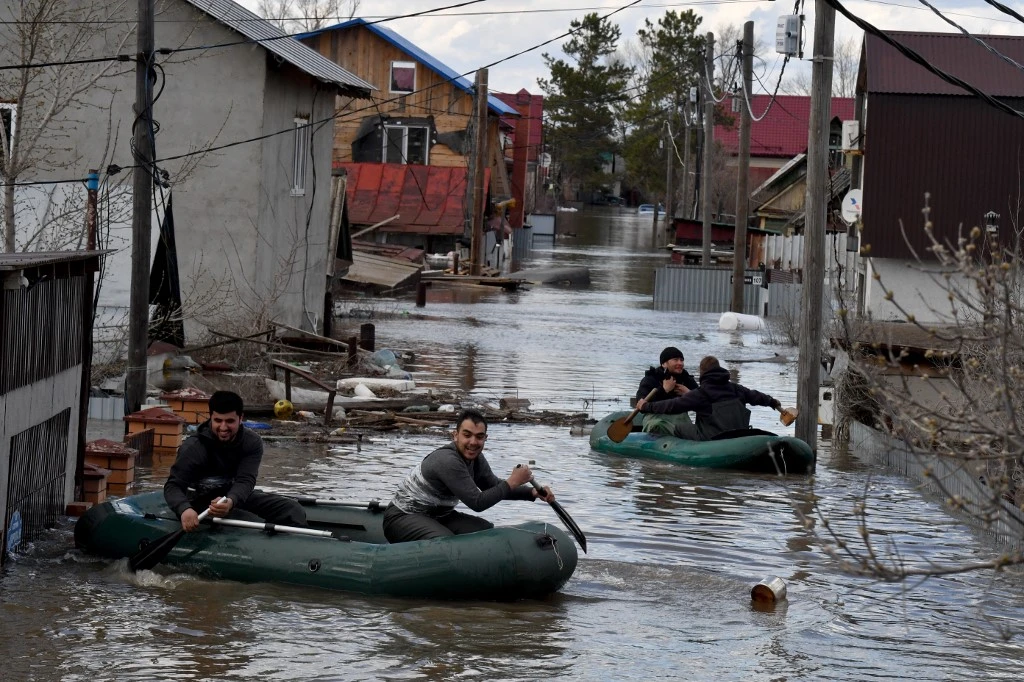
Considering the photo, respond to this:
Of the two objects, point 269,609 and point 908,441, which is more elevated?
point 908,441

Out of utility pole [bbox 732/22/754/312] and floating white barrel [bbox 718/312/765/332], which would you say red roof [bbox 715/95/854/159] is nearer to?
utility pole [bbox 732/22/754/312]

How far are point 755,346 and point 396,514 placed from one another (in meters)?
20.6

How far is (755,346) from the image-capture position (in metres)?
30.0

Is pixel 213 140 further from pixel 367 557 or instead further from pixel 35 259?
pixel 367 557

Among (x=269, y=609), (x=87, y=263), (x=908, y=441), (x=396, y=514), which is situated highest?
(x=87, y=263)

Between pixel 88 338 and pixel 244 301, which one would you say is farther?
pixel 244 301

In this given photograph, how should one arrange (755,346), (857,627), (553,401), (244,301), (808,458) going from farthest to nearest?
(755,346) < (244,301) < (553,401) < (808,458) < (857,627)

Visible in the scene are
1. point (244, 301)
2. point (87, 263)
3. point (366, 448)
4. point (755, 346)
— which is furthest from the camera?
point (755, 346)

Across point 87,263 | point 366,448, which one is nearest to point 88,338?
point 87,263

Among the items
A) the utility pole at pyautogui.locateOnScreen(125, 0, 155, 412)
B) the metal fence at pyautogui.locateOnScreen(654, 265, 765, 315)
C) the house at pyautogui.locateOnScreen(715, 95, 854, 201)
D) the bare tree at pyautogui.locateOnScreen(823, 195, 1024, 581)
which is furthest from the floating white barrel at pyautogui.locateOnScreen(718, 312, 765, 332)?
the house at pyautogui.locateOnScreen(715, 95, 854, 201)

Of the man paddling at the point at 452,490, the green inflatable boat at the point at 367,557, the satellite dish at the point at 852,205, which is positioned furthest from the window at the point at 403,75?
the man paddling at the point at 452,490

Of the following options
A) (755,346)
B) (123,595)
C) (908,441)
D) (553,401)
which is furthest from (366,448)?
(755,346)

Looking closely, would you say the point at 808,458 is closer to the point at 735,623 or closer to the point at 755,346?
the point at 735,623

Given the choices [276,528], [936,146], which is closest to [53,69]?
[276,528]
